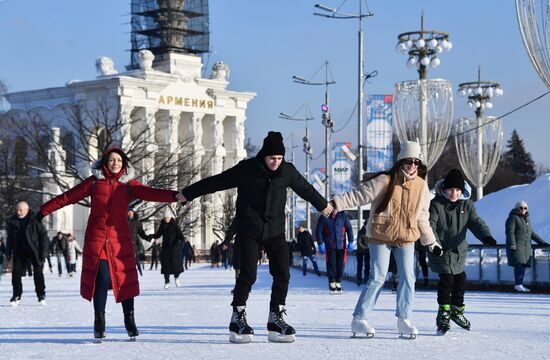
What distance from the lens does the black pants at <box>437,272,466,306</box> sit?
1079 centimetres

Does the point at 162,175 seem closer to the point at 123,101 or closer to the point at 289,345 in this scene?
the point at 123,101

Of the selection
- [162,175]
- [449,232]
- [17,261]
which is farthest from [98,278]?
[162,175]

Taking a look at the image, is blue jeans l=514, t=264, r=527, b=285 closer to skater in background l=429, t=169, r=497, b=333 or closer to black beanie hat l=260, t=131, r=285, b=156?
skater in background l=429, t=169, r=497, b=333

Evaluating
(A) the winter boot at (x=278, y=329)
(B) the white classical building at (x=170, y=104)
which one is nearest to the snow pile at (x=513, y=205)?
(A) the winter boot at (x=278, y=329)

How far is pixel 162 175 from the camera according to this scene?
50062 mm

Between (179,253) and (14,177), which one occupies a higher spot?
(14,177)

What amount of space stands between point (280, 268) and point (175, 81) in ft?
269

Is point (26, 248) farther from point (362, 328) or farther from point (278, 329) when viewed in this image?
point (362, 328)

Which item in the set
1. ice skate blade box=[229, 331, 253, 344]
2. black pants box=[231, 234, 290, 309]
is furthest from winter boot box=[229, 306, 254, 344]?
black pants box=[231, 234, 290, 309]

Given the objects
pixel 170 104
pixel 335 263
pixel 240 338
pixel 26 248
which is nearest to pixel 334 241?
pixel 335 263

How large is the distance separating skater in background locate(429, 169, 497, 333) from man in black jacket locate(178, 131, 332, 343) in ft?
5.10

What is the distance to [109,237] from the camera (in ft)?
32.6

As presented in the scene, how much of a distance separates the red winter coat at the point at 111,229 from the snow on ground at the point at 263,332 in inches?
19.5

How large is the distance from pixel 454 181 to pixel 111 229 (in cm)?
322
